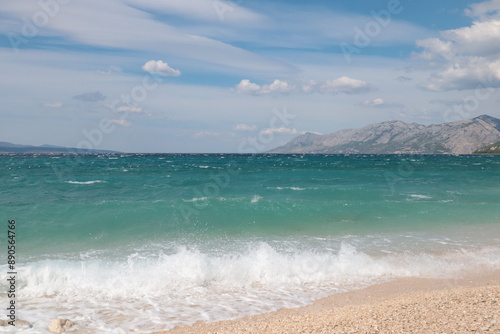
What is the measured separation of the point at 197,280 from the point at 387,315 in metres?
5.25

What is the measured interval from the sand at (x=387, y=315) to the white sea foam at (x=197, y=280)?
0.54m

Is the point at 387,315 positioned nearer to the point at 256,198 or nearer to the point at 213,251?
the point at 213,251

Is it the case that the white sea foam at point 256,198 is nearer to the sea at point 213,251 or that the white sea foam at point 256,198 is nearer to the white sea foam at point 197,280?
the sea at point 213,251

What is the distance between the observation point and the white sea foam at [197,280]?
7.72m

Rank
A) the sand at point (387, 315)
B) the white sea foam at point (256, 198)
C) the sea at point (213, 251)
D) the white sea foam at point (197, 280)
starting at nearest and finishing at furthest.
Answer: the sand at point (387, 315), the white sea foam at point (197, 280), the sea at point (213, 251), the white sea foam at point (256, 198)

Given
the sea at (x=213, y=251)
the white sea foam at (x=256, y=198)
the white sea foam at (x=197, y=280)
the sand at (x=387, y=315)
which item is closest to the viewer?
the sand at (x=387, y=315)

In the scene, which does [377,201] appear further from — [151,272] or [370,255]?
[151,272]

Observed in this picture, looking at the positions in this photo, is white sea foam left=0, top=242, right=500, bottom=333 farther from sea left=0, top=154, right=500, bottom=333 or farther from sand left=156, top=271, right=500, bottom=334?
sand left=156, top=271, right=500, bottom=334

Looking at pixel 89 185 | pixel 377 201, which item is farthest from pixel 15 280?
pixel 89 185

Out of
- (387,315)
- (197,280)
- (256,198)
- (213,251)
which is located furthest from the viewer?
(256,198)

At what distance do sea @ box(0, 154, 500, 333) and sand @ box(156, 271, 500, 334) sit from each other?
538mm

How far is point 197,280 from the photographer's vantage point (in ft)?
32.0

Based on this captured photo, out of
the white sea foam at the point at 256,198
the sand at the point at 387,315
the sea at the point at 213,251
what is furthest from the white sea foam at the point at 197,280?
the white sea foam at the point at 256,198

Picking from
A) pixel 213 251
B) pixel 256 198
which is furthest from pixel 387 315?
pixel 256 198
